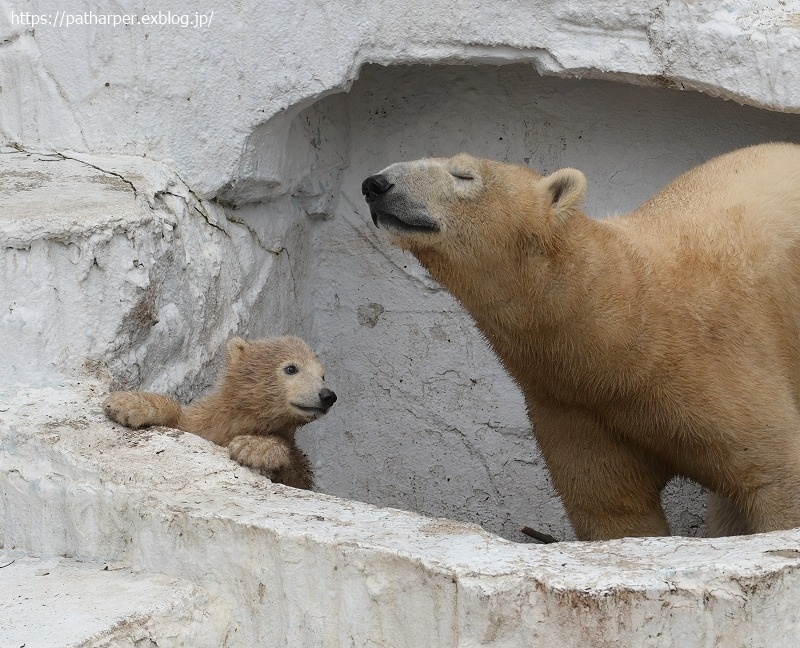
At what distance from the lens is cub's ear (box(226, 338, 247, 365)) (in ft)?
14.3

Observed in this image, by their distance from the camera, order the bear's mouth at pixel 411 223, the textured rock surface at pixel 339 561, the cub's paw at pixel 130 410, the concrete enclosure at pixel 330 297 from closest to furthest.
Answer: the textured rock surface at pixel 339 561 → the concrete enclosure at pixel 330 297 → the bear's mouth at pixel 411 223 → the cub's paw at pixel 130 410

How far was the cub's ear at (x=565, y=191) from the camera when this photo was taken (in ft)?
11.6

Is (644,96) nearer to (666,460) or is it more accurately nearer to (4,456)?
(666,460)

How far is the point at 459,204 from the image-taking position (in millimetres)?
3555

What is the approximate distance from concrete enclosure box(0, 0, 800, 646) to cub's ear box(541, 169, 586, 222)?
1068mm

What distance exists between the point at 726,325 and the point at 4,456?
7.54 feet

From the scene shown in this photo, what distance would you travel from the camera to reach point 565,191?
3576mm

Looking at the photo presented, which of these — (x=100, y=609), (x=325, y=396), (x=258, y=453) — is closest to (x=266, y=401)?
(x=325, y=396)

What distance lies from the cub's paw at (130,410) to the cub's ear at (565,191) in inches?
56.6

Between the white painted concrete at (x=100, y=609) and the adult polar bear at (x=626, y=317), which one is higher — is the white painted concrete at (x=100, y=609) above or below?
below

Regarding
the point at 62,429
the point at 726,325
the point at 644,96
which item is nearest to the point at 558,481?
the point at 726,325

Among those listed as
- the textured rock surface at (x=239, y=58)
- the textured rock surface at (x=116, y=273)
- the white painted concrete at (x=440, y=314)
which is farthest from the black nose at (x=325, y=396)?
the white painted concrete at (x=440, y=314)

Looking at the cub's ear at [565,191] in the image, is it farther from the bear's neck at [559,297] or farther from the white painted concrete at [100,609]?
the white painted concrete at [100,609]

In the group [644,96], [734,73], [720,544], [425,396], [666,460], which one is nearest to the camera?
[720,544]
